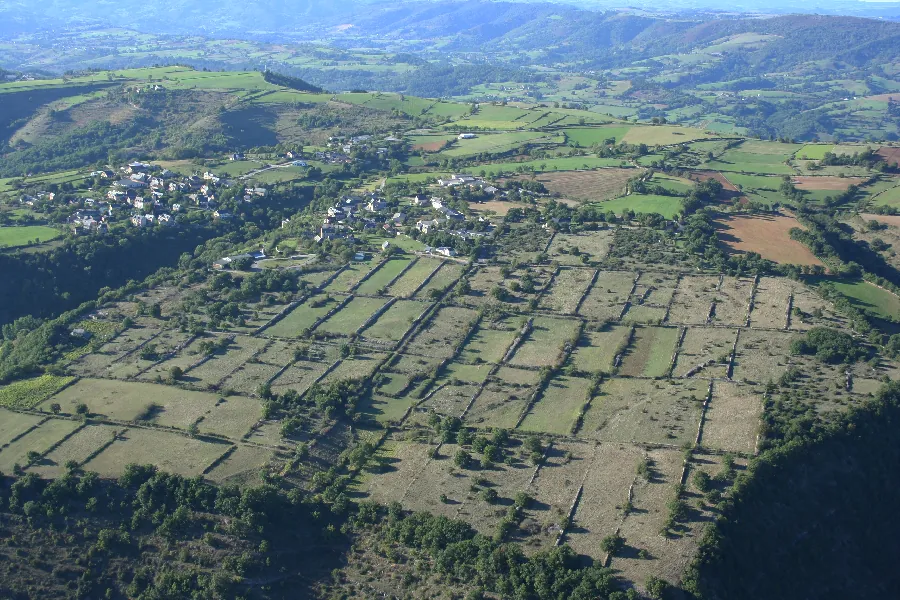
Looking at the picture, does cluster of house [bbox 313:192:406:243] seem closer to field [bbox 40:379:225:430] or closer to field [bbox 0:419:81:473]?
field [bbox 40:379:225:430]

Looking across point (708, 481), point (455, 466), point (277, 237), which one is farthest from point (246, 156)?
point (708, 481)

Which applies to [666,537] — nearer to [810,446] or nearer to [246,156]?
[810,446]

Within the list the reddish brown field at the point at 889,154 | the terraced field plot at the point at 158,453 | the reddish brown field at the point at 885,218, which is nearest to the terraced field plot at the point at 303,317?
the terraced field plot at the point at 158,453

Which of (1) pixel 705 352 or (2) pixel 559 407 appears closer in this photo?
(2) pixel 559 407

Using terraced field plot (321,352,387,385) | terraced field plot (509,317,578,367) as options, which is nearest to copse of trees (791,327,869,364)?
terraced field plot (509,317,578,367)

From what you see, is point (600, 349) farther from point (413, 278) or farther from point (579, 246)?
point (579, 246)

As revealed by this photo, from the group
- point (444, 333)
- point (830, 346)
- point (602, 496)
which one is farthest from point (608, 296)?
point (602, 496)

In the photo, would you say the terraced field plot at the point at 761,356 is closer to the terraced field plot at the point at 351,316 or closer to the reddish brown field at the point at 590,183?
the terraced field plot at the point at 351,316
